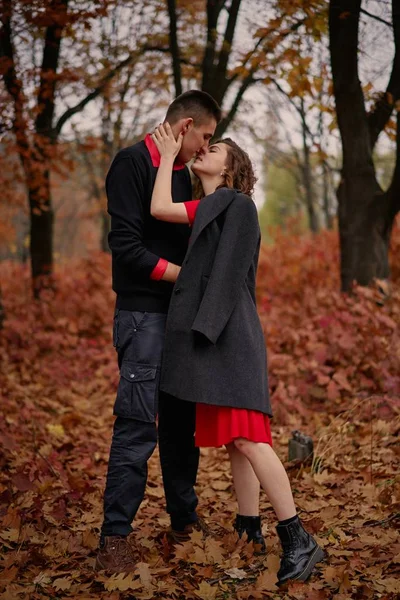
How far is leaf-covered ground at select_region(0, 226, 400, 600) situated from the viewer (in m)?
3.09

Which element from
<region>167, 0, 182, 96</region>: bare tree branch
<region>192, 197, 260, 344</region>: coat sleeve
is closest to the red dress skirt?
<region>192, 197, 260, 344</region>: coat sleeve

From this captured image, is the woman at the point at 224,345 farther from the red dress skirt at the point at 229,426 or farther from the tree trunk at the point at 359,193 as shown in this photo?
the tree trunk at the point at 359,193

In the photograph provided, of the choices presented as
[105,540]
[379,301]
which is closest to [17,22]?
[379,301]

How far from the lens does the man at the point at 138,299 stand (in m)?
3.18

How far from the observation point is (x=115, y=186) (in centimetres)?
326

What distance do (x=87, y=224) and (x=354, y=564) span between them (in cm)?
5269

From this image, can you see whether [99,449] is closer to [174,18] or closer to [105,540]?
[105,540]

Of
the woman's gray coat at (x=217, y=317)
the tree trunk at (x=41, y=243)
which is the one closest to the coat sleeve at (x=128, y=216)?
the woman's gray coat at (x=217, y=317)

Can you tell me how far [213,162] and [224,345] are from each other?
978 mm

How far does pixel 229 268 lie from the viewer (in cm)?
306

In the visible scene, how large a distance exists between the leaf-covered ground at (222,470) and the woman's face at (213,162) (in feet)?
6.53

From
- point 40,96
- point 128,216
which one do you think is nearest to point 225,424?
point 128,216

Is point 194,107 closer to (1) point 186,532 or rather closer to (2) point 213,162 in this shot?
(2) point 213,162

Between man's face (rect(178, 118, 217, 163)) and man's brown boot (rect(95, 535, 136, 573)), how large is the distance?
205 cm
